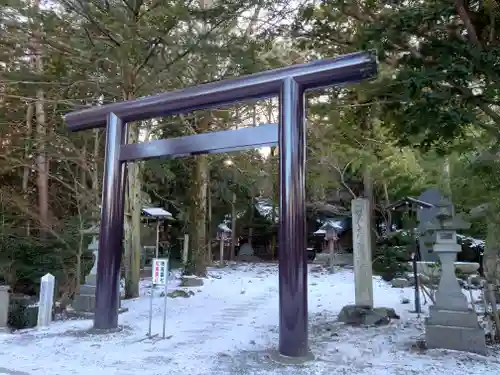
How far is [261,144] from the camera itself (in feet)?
17.4

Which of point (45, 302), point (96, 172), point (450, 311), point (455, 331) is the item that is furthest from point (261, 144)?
point (96, 172)

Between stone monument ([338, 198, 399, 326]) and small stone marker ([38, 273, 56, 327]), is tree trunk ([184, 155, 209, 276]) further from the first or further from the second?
stone monument ([338, 198, 399, 326])

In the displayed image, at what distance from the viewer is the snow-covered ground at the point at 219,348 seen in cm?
442

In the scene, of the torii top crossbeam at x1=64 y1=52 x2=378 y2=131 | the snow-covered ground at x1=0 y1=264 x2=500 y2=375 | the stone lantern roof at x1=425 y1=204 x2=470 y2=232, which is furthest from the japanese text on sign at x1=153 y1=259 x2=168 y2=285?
the stone lantern roof at x1=425 y1=204 x2=470 y2=232

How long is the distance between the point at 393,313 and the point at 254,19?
5.58 m

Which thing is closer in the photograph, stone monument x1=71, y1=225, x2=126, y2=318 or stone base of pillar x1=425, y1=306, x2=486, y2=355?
stone base of pillar x1=425, y1=306, x2=486, y2=355

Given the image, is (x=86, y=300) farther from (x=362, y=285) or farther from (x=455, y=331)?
(x=455, y=331)

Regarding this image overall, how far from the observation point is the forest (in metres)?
5.09

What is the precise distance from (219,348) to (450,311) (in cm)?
290

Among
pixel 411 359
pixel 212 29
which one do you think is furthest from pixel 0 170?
pixel 411 359

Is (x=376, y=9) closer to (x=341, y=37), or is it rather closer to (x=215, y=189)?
(x=341, y=37)

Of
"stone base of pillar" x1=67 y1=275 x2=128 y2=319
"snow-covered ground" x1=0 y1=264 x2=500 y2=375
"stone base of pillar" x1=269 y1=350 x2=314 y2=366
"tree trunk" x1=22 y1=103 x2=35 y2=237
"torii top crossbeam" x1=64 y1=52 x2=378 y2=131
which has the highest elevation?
"tree trunk" x1=22 y1=103 x2=35 y2=237

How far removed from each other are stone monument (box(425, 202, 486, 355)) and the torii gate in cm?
175

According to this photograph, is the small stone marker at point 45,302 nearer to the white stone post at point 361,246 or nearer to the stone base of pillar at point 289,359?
the stone base of pillar at point 289,359
